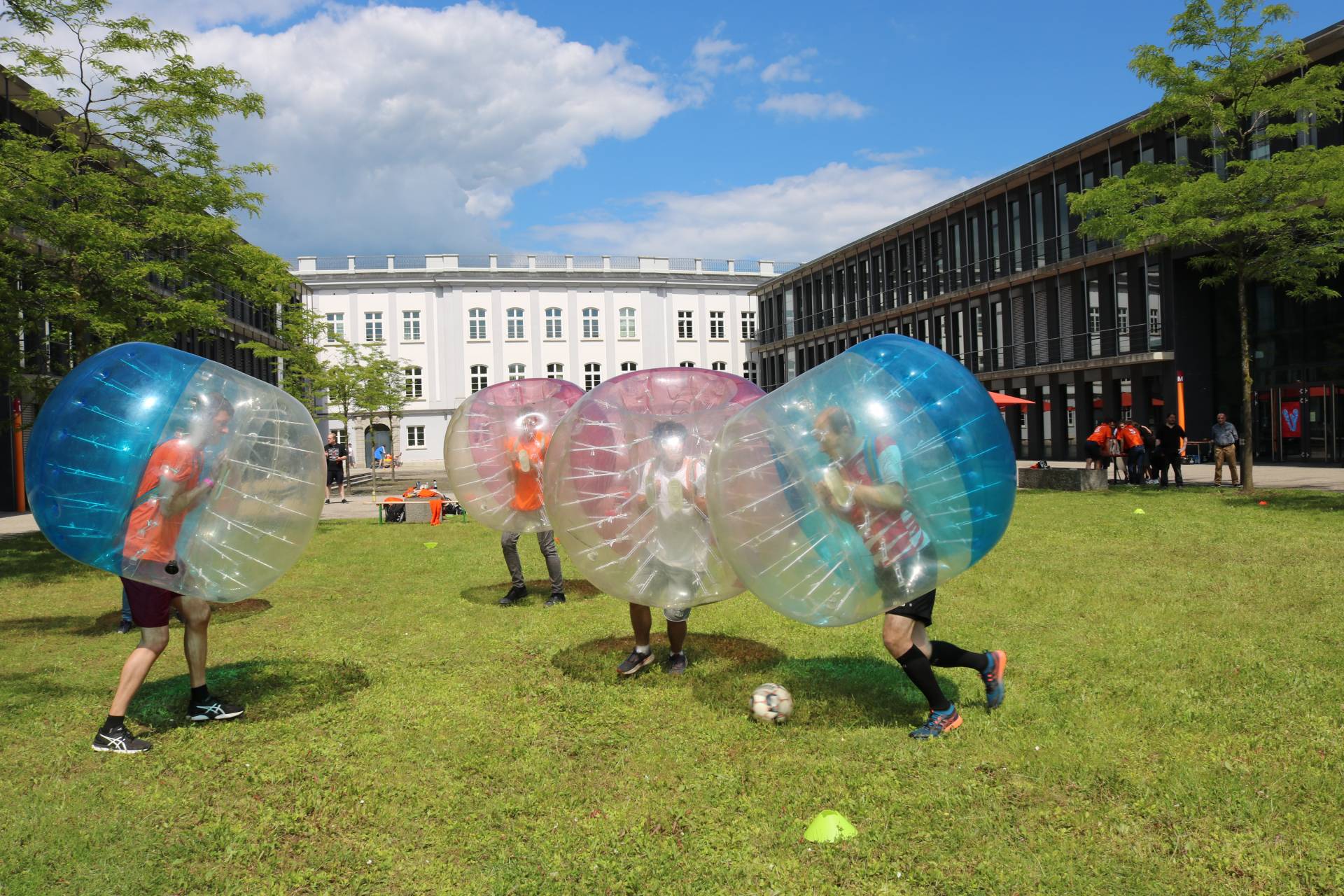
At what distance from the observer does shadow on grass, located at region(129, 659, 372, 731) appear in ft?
19.3

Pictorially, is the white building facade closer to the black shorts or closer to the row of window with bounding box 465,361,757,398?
the row of window with bounding box 465,361,757,398

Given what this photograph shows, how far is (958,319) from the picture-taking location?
42.4 metres

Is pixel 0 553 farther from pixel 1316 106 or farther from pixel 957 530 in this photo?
pixel 1316 106

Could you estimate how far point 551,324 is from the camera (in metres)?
66.4

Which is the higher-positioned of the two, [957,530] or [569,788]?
[957,530]

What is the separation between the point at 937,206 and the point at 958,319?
5337 mm

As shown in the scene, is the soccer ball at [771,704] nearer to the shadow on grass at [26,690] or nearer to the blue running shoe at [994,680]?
the blue running shoe at [994,680]

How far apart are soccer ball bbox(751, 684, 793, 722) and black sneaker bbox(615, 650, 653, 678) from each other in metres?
1.18

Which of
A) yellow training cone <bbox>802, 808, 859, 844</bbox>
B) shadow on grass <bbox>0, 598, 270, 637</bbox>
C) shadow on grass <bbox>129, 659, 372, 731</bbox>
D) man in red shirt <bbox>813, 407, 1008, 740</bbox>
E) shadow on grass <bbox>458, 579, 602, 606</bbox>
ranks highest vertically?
man in red shirt <bbox>813, 407, 1008, 740</bbox>

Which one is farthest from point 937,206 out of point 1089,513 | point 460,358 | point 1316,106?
point 460,358

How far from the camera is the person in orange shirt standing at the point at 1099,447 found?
23.4 meters

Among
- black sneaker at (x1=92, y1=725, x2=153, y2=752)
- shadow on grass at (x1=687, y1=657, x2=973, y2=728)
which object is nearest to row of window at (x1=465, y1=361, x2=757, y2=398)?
shadow on grass at (x1=687, y1=657, x2=973, y2=728)

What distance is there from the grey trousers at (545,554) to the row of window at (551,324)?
56.8 metres

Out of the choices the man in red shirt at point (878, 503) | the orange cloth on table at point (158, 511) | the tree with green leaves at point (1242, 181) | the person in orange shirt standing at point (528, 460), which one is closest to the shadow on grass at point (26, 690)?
the orange cloth on table at point (158, 511)
